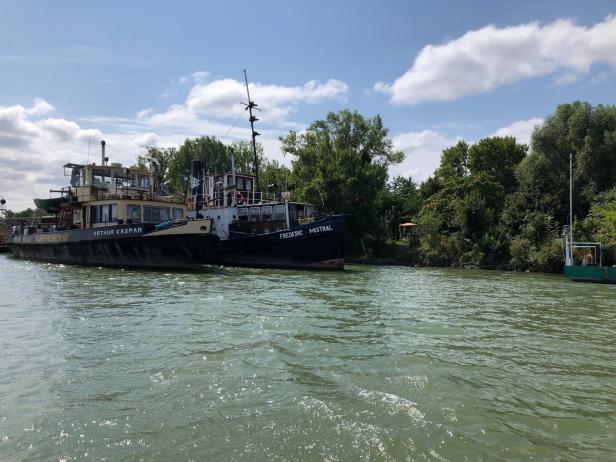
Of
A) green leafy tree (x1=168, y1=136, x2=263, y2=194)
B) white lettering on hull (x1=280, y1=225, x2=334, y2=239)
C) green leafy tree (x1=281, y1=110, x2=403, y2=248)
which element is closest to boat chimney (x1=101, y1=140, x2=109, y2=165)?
white lettering on hull (x1=280, y1=225, x2=334, y2=239)

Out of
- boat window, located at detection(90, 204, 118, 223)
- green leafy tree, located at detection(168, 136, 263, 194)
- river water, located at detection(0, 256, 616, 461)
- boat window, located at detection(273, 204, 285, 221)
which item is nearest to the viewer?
river water, located at detection(0, 256, 616, 461)

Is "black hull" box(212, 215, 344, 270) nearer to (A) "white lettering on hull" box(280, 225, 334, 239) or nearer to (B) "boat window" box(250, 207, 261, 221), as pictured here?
(A) "white lettering on hull" box(280, 225, 334, 239)

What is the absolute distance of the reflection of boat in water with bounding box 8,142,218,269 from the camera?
2061 cm

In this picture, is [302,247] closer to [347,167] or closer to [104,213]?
[104,213]

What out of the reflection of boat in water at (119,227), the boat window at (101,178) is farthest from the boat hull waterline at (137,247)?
the boat window at (101,178)

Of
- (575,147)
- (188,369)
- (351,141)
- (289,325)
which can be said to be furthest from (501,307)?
(351,141)

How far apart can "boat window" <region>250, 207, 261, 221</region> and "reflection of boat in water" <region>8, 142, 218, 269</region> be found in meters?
4.72

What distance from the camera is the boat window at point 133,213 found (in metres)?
22.6

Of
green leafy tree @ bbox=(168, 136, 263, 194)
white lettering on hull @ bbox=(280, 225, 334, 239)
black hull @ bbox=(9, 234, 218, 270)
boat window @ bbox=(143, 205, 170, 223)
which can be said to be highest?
green leafy tree @ bbox=(168, 136, 263, 194)

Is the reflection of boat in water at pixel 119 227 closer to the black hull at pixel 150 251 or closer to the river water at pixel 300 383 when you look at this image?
the black hull at pixel 150 251

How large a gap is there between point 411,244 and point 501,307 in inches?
1201

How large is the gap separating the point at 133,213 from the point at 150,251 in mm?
2795

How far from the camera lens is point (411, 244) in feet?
140

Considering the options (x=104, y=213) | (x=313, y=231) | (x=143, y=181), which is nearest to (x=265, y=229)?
(x=313, y=231)
